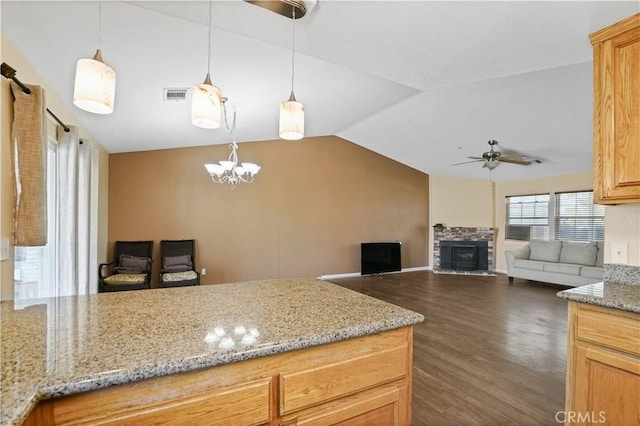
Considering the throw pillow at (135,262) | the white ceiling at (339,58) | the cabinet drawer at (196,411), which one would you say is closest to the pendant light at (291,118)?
the white ceiling at (339,58)

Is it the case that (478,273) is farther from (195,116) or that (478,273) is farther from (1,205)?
(1,205)

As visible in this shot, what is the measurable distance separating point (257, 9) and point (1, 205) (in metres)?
1.92

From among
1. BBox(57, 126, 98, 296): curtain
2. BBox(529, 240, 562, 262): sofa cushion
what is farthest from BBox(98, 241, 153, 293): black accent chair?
BBox(529, 240, 562, 262): sofa cushion

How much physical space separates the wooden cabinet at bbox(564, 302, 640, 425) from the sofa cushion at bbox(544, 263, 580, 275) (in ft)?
16.9

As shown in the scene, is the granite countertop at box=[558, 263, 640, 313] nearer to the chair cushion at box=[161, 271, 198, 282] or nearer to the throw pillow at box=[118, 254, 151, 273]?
the chair cushion at box=[161, 271, 198, 282]

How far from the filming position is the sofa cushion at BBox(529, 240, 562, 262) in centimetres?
629

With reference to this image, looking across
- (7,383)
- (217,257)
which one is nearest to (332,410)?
(7,383)

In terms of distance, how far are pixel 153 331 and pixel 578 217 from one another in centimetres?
793

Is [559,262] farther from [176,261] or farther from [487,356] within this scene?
[176,261]

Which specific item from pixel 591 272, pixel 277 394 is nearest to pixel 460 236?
pixel 591 272

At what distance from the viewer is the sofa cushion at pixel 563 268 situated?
18.8 ft

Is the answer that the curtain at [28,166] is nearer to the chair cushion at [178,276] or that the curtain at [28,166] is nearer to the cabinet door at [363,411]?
the cabinet door at [363,411]

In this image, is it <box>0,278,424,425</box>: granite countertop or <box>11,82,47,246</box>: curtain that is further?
<box>11,82,47,246</box>: curtain

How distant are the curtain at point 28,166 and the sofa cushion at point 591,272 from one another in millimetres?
7472
